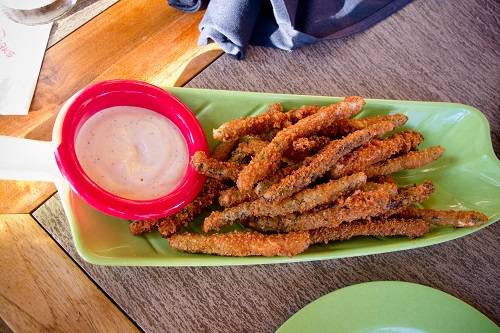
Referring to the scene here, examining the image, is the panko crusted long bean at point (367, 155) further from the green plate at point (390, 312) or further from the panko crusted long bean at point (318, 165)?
the green plate at point (390, 312)

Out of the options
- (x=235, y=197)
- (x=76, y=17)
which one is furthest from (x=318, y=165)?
(x=76, y=17)

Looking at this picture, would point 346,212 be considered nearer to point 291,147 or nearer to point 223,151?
point 291,147

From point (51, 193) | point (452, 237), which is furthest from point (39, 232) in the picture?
point (452, 237)

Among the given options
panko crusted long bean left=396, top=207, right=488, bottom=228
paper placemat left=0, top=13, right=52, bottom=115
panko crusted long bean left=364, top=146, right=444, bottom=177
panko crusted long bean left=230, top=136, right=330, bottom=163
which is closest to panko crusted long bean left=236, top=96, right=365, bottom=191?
panko crusted long bean left=230, top=136, right=330, bottom=163

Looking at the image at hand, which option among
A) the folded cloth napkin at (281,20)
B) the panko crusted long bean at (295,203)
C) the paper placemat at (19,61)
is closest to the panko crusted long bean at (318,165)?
the panko crusted long bean at (295,203)

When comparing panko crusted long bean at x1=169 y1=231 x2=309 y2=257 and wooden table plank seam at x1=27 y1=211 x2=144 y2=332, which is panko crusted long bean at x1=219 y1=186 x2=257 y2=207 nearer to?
panko crusted long bean at x1=169 y1=231 x2=309 y2=257

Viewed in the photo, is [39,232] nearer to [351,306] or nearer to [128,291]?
[128,291]
